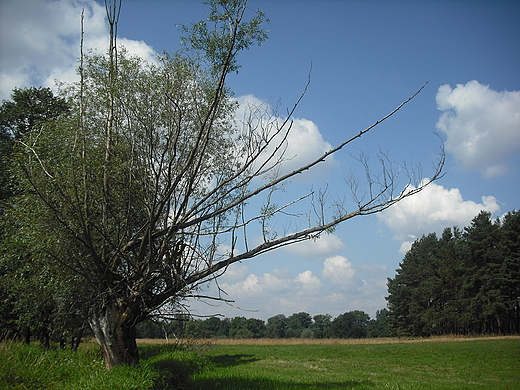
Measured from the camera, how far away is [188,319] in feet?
27.5

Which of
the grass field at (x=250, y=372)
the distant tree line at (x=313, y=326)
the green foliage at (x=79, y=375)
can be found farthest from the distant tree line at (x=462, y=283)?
the green foliage at (x=79, y=375)

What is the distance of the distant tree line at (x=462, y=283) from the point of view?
42750 millimetres

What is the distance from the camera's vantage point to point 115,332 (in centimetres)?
823

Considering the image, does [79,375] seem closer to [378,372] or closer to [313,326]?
[378,372]

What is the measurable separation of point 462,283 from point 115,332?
170 feet

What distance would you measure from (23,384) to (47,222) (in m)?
3.39

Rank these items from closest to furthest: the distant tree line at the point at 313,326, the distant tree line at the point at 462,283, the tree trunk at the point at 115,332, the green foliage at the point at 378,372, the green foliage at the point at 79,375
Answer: the green foliage at the point at 79,375
the tree trunk at the point at 115,332
the green foliage at the point at 378,372
the distant tree line at the point at 462,283
the distant tree line at the point at 313,326

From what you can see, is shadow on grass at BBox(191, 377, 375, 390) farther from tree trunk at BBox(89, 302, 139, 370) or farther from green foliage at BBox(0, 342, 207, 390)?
tree trunk at BBox(89, 302, 139, 370)

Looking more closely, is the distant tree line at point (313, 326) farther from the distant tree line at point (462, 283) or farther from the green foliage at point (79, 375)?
the green foliage at point (79, 375)

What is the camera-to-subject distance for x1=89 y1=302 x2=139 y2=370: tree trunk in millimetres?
8172

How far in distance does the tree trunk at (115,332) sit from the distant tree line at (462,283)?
146 feet

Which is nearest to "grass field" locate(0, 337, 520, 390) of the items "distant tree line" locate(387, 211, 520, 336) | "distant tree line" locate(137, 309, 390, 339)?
"distant tree line" locate(387, 211, 520, 336)

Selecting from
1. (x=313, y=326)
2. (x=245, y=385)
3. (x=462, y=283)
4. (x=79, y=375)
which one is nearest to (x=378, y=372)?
(x=245, y=385)

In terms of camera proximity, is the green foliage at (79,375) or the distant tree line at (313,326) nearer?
the green foliage at (79,375)
